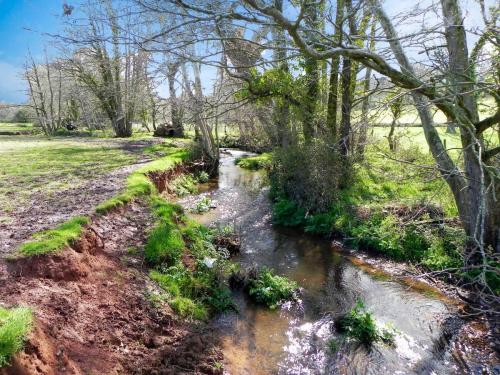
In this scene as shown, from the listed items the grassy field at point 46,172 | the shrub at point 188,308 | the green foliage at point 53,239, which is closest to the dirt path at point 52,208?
the green foliage at point 53,239

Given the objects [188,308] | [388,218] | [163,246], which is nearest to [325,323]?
[188,308]

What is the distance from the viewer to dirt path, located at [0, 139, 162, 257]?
18.7 feet

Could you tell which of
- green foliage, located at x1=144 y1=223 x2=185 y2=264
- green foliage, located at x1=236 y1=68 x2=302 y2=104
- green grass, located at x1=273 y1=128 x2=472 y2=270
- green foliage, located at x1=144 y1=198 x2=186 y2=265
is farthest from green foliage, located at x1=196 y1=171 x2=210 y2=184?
green foliage, located at x1=144 y1=223 x2=185 y2=264

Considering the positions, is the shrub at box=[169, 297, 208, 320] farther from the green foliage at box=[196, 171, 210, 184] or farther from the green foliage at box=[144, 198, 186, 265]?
the green foliage at box=[196, 171, 210, 184]

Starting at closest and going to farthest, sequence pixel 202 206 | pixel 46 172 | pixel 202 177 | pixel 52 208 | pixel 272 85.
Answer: pixel 52 208 < pixel 46 172 < pixel 272 85 < pixel 202 206 < pixel 202 177

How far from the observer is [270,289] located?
6.53 m

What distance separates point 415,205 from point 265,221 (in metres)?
4.34

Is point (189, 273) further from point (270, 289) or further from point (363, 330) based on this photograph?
point (363, 330)

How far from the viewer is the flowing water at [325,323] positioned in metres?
4.94

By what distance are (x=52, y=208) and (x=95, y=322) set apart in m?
3.85

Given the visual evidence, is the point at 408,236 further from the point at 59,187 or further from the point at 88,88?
the point at 88,88

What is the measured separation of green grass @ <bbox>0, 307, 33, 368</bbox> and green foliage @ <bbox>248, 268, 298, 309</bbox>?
12.2 feet

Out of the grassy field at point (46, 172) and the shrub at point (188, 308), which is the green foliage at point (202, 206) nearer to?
the grassy field at point (46, 172)

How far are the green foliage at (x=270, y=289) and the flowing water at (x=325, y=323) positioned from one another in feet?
0.54
